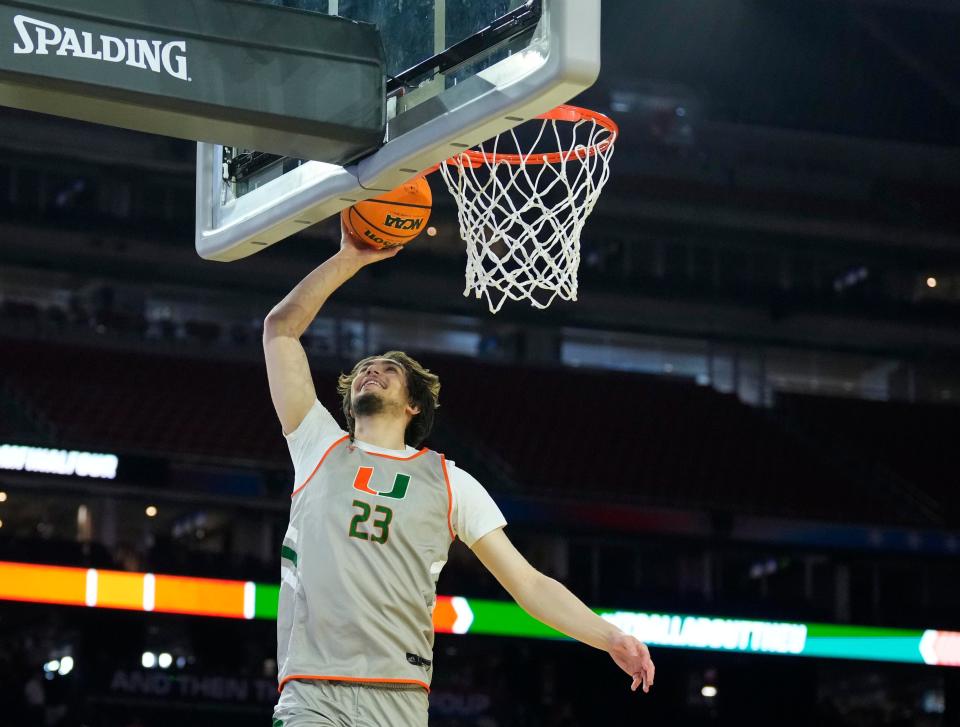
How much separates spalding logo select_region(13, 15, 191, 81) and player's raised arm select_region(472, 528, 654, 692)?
1.40 metres

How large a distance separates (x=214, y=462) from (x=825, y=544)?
19.7ft

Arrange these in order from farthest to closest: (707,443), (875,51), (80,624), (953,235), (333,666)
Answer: (953,235) < (875,51) < (707,443) < (80,624) < (333,666)

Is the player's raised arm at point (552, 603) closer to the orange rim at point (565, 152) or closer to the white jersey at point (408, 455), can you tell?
the white jersey at point (408, 455)

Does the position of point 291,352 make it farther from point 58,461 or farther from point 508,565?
point 58,461

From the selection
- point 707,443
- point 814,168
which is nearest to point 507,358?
point 707,443

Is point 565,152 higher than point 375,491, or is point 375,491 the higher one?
point 565,152


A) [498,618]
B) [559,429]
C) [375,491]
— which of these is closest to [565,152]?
[375,491]

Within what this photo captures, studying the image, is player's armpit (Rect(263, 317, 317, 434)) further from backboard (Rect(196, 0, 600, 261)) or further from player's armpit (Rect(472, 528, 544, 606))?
player's armpit (Rect(472, 528, 544, 606))

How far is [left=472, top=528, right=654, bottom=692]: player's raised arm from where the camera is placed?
3408 mm

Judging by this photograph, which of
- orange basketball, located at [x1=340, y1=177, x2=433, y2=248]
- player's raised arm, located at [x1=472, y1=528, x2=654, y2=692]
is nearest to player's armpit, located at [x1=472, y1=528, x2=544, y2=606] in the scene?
player's raised arm, located at [x1=472, y1=528, x2=654, y2=692]

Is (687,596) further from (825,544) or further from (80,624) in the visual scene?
(80,624)

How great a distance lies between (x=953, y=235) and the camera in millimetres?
19375

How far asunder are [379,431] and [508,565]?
18.5 inches

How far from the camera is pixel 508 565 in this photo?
3.66 meters
